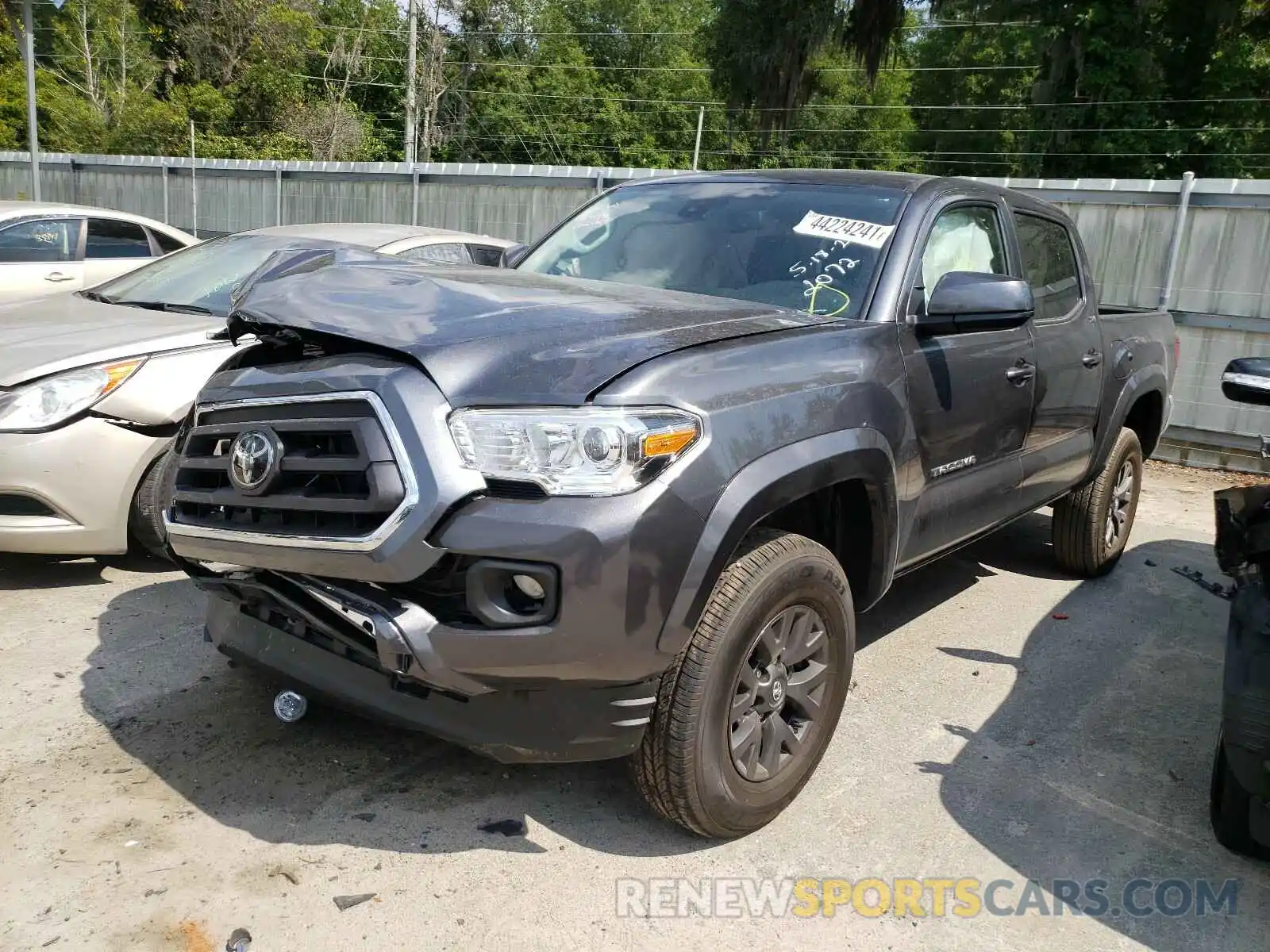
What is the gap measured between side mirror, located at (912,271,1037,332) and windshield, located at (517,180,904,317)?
24cm

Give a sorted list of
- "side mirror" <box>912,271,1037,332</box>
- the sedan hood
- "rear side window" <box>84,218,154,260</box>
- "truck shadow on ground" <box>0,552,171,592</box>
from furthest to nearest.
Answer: "rear side window" <box>84,218,154,260</box>, "truck shadow on ground" <box>0,552,171,592</box>, the sedan hood, "side mirror" <box>912,271,1037,332</box>

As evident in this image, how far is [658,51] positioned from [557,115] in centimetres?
990

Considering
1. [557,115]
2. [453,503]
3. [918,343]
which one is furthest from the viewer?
[557,115]

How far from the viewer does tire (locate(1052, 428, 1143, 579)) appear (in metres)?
5.36

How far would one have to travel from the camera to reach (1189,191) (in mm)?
9031

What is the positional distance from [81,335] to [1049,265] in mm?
4429

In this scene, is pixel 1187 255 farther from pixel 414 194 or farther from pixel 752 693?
pixel 414 194

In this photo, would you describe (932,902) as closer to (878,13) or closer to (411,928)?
(411,928)

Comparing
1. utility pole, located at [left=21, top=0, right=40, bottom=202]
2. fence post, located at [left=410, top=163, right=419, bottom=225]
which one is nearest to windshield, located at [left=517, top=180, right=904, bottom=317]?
fence post, located at [left=410, top=163, right=419, bottom=225]

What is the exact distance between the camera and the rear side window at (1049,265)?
460cm

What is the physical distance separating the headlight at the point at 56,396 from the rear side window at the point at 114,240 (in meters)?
4.36

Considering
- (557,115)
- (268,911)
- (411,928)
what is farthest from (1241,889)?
(557,115)

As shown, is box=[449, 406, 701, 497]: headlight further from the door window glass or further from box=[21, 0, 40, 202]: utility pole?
box=[21, 0, 40, 202]: utility pole

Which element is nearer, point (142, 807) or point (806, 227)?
point (142, 807)
